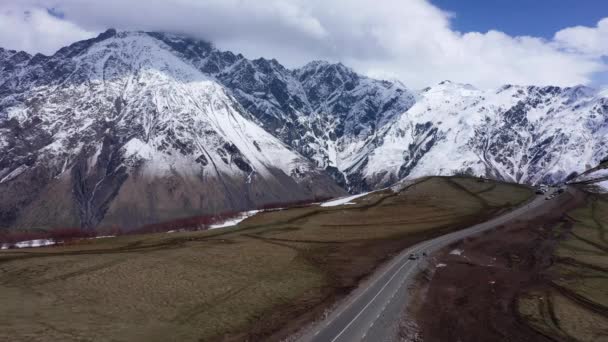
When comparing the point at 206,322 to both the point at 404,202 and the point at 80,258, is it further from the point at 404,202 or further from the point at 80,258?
the point at 404,202

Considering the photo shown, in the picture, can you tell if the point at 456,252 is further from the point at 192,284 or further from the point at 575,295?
the point at 192,284

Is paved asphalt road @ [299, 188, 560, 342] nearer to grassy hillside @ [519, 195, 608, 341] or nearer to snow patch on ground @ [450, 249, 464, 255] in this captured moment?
snow patch on ground @ [450, 249, 464, 255]

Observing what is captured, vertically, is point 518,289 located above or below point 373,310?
below

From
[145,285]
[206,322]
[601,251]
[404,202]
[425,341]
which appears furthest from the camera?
[404,202]

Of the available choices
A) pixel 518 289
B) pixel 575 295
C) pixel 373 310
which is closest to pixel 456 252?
pixel 518 289

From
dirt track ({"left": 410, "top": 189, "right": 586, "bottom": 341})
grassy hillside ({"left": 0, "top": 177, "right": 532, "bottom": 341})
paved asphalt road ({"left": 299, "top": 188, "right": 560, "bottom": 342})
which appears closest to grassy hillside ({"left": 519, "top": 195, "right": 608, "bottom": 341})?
dirt track ({"left": 410, "top": 189, "right": 586, "bottom": 341})

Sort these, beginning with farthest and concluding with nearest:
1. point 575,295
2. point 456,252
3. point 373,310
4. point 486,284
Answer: point 456,252
point 486,284
point 575,295
point 373,310

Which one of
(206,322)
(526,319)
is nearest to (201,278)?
(206,322)
